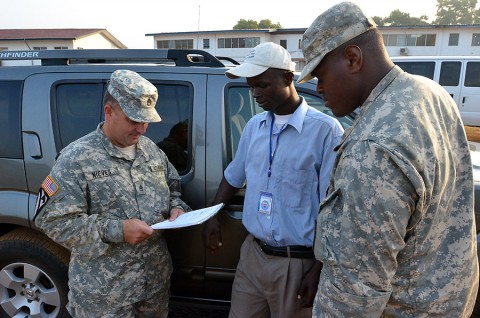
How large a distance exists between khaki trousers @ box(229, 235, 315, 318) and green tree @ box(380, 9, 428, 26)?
3112 inches

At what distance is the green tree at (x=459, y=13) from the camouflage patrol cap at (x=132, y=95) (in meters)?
88.9

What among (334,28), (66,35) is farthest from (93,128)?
(66,35)

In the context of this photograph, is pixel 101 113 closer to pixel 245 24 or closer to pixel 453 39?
pixel 453 39

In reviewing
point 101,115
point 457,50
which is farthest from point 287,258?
point 457,50

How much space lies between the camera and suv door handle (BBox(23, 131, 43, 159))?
245 centimetres

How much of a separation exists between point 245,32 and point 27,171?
34064 millimetres

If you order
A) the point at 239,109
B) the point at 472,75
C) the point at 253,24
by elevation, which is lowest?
the point at 239,109

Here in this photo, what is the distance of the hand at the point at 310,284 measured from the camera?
68.3 inches

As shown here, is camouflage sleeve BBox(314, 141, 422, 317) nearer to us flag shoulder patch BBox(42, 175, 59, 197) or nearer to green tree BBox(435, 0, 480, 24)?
us flag shoulder patch BBox(42, 175, 59, 197)

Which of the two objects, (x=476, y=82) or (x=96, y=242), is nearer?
(x=96, y=242)

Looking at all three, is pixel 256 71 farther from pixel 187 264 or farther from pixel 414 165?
pixel 187 264

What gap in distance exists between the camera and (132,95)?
188 centimetres

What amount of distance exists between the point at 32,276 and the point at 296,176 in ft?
6.44

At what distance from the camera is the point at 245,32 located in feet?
113
